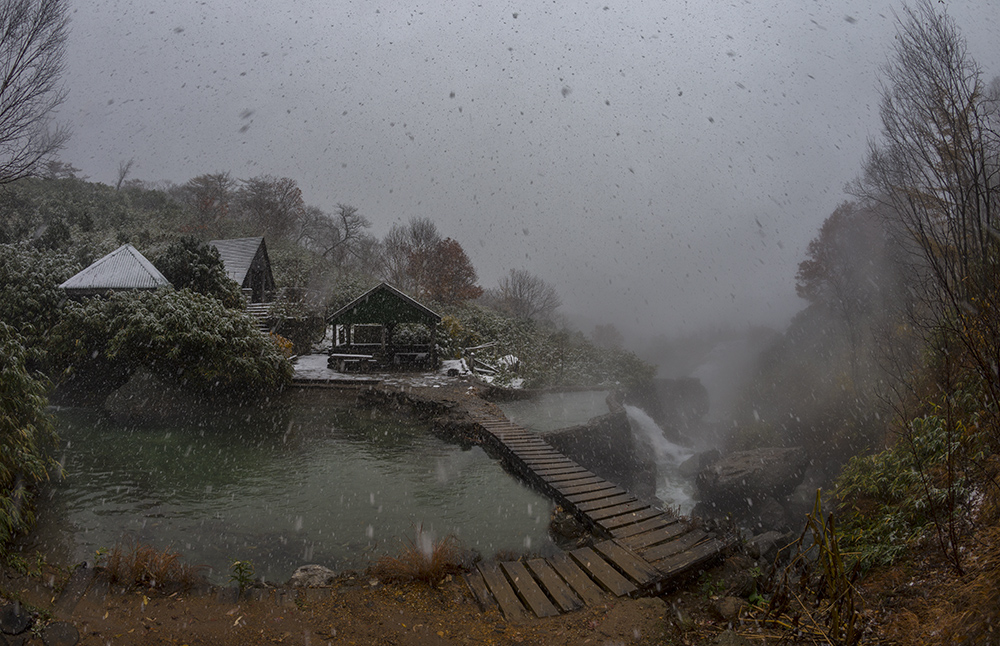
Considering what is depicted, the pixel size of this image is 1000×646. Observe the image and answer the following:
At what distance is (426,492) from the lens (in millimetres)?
7246

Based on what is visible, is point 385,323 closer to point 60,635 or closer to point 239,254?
point 239,254

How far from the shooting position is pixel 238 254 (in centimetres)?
2472

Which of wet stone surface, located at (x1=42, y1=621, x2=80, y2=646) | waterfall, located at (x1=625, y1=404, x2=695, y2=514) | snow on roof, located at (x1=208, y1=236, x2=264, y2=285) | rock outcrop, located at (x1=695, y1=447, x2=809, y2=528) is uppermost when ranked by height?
snow on roof, located at (x1=208, y1=236, x2=264, y2=285)

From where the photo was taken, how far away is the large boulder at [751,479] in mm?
11273

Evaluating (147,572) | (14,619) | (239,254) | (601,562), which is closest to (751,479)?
(601,562)

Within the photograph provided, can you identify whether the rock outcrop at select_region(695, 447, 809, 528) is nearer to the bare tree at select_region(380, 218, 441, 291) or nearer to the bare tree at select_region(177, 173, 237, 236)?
the bare tree at select_region(380, 218, 441, 291)

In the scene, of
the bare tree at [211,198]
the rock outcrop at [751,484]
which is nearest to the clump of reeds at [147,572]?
the rock outcrop at [751,484]

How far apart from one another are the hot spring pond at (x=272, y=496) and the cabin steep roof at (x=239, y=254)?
1419 centimetres

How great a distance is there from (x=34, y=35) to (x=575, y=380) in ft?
62.9

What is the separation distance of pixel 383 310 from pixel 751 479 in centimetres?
1348

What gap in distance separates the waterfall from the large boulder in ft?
3.58

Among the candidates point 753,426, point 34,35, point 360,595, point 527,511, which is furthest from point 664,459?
point 34,35

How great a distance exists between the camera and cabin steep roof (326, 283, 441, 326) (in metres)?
17.5

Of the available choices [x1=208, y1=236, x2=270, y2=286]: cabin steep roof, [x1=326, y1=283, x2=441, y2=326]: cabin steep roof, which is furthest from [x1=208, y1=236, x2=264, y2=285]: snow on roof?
[x1=326, y1=283, x2=441, y2=326]: cabin steep roof
